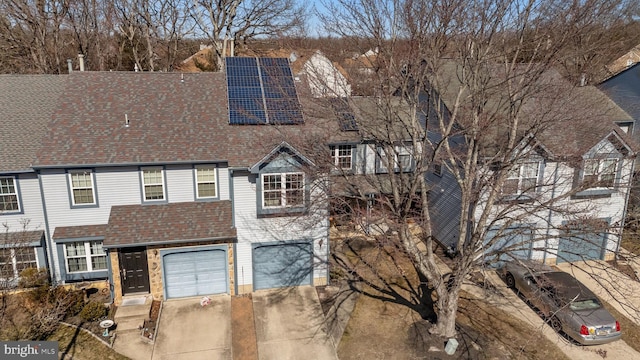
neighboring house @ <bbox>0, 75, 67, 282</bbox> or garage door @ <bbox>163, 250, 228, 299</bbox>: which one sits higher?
neighboring house @ <bbox>0, 75, 67, 282</bbox>

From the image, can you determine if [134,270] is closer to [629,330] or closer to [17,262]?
[17,262]

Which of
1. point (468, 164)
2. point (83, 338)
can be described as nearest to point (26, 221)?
point (83, 338)

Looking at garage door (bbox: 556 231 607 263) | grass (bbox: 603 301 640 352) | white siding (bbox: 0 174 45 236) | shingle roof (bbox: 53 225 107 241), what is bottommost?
grass (bbox: 603 301 640 352)

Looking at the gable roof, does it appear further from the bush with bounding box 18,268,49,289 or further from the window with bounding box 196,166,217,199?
the bush with bounding box 18,268,49,289

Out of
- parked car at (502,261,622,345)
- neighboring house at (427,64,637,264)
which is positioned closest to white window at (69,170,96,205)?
neighboring house at (427,64,637,264)

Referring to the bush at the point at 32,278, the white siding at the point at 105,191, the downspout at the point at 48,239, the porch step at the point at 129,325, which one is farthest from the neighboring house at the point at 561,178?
the bush at the point at 32,278

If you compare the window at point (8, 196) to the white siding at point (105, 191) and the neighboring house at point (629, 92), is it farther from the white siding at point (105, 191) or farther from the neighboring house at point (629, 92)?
the neighboring house at point (629, 92)
